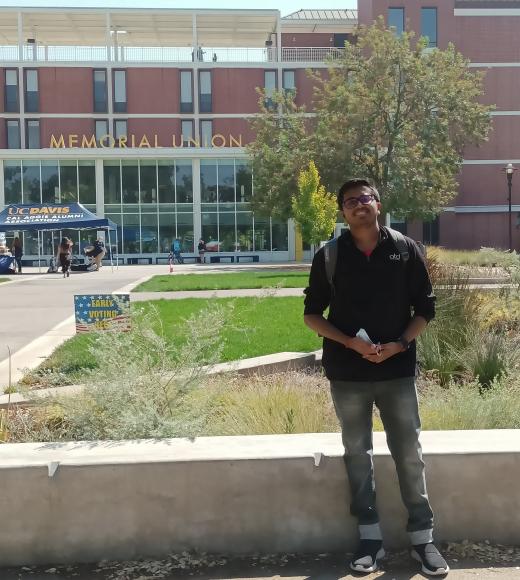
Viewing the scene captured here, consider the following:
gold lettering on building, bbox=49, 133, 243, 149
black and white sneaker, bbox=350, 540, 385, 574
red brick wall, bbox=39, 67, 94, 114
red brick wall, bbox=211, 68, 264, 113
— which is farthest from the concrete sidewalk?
red brick wall, bbox=211, 68, 264, 113

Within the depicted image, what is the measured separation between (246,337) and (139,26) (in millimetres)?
48300

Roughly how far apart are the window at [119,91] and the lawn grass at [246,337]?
141 feet

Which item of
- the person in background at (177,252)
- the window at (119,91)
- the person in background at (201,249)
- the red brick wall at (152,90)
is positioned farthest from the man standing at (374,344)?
the window at (119,91)

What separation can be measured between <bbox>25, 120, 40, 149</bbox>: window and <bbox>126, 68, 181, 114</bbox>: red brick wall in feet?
21.7

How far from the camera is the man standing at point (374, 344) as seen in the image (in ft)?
11.9

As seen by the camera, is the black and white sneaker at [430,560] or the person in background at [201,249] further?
the person in background at [201,249]

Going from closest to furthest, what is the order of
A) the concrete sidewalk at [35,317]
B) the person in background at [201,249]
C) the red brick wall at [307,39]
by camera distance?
the concrete sidewalk at [35,317]
the person in background at [201,249]
the red brick wall at [307,39]

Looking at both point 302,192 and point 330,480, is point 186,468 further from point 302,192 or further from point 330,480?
point 302,192

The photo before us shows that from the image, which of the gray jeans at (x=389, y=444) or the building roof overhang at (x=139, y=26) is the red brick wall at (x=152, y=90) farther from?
the gray jeans at (x=389, y=444)

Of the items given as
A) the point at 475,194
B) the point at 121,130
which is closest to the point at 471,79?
the point at 475,194

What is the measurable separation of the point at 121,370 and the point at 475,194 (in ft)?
175

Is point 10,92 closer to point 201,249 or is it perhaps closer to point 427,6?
point 201,249

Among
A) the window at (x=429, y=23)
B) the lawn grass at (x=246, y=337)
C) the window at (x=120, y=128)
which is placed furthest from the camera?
the window at (x=120, y=128)

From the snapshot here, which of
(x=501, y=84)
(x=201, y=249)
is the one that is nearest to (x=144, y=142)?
(x=201, y=249)
